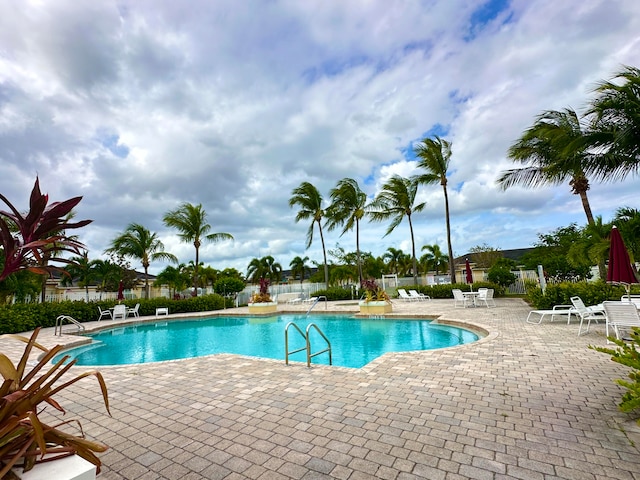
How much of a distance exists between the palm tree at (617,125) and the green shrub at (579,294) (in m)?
3.27

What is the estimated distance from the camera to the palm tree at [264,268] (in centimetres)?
4128

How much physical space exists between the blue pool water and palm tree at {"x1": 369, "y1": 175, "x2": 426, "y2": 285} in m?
11.8

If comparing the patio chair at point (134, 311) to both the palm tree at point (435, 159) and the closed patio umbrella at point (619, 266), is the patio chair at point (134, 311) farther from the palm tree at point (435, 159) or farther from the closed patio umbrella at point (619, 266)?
the closed patio umbrella at point (619, 266)

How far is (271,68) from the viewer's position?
9.41 meters

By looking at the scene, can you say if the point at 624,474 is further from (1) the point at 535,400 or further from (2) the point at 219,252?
(2) the point at 219,252

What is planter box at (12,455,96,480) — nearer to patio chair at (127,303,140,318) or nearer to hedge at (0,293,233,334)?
hedge at (0,293,233,334)

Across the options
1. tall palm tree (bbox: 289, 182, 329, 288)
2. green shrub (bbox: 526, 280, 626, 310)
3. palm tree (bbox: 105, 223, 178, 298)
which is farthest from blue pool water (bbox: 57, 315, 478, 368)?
tall palm tree (bbox: 289, 182, 329, 288)

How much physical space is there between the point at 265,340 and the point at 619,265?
9.29 m

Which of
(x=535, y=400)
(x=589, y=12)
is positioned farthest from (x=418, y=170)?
(x=535, y=400)

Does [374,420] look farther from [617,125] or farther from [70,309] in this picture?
[70,309]

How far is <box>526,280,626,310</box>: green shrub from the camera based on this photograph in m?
9.29

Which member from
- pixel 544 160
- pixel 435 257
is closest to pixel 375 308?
pixel 544 160

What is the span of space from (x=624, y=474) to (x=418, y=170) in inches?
840

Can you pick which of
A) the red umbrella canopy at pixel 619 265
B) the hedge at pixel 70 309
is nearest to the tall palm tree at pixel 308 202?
the hedge at pixel 70 309
